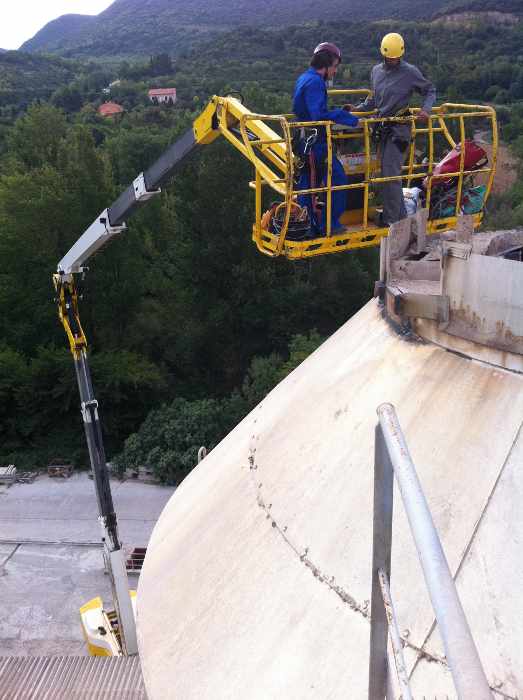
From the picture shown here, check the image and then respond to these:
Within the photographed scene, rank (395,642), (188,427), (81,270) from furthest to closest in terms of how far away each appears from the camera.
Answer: (188,427) < (81,270) < (395,642)

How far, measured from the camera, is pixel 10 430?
25.0 meters

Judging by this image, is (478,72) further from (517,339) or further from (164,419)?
(517,339)

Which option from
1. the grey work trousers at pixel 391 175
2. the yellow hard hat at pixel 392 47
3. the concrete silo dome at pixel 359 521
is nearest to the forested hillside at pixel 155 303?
the grey work trousers at pixel 391 175

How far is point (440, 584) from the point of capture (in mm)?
1558

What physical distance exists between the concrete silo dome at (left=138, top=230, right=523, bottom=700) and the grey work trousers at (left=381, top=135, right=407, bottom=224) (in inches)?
109

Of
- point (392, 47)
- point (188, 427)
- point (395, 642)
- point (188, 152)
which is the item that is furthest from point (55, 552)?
point (395, 642)

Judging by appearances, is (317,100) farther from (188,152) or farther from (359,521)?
(359,521)

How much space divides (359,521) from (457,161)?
5817 mm

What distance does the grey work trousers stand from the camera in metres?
8.08

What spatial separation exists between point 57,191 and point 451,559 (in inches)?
942

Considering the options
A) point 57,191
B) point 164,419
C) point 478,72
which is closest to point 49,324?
point 57,191

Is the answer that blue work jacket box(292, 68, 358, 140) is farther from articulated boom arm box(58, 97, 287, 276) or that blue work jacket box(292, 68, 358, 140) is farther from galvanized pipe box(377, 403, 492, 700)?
galvanized pipe box(377, 403, 492, 700)

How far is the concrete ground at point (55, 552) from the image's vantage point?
14875 mm

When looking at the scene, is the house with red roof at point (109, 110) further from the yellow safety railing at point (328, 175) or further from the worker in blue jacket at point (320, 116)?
the worker in blue jacket at point (320, 116)
